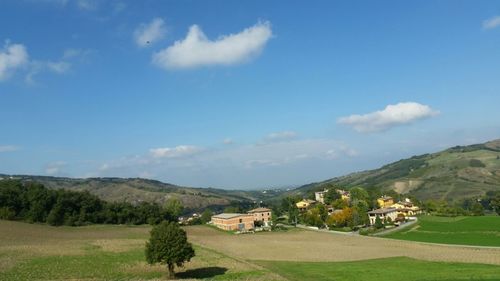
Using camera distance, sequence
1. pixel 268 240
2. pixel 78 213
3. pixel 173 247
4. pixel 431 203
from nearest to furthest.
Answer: pixel 173 247, pixel 268 240, pixel 78 213, pixel 431 203

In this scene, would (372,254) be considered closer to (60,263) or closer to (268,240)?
(268,240)

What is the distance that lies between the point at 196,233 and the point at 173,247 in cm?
7001

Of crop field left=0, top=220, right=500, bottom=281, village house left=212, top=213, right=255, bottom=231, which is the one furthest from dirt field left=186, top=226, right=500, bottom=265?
village house left=212, top=213, right=255, bottom=231

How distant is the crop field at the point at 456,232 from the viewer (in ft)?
286

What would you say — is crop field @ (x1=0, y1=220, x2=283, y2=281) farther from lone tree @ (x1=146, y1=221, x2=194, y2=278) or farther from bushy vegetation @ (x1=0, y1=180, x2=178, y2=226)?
bushy vegetation @ (x1=0, y1=180, x2=178, y2=226)

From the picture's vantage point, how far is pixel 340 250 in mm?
82812

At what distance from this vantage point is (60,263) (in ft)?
202

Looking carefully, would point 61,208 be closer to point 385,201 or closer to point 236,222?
point 236,222

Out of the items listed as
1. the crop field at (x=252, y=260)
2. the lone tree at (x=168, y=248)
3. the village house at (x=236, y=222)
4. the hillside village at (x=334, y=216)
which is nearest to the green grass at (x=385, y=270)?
the crop field at (x=252, y=260)

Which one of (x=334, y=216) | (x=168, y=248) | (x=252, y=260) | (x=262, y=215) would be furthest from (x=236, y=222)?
(x=168, y=248)

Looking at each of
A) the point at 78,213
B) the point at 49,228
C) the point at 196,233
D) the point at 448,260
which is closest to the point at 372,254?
the point at 448,260

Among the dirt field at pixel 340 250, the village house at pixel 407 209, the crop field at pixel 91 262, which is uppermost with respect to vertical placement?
the village house at pixel 407 209

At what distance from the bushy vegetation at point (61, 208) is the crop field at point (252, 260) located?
20840mm

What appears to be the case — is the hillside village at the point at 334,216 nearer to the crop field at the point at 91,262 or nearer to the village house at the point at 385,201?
the village house at the point at 385,201
